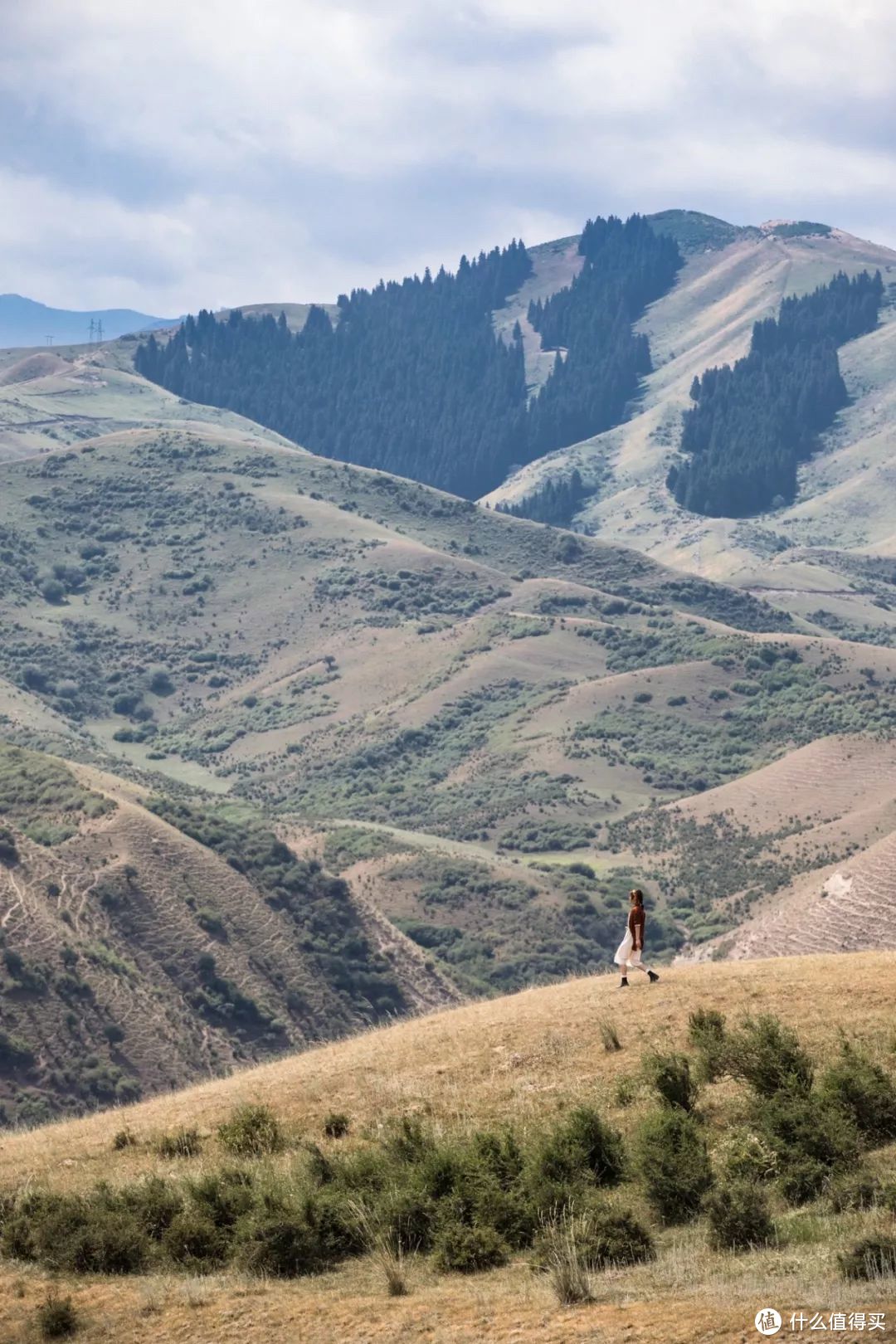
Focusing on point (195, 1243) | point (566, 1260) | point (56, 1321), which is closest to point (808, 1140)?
point (566, 1260)

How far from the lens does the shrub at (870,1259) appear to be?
1278cm

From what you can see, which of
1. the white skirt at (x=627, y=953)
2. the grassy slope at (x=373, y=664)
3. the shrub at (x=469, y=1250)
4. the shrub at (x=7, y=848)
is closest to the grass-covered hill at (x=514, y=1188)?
the shrub at (x=469, y=1250)

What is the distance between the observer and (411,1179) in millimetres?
16438

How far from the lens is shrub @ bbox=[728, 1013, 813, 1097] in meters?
17.8

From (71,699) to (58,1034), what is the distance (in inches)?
4195

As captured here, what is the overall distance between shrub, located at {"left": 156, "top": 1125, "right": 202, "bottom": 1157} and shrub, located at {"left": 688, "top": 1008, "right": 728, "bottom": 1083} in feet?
18.6

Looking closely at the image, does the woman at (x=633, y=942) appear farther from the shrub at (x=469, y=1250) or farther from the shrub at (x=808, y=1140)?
the shrub at (x=469, y=1250)

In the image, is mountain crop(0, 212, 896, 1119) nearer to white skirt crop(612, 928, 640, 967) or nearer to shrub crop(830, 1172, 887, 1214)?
white skirt crop(612, 928, 640, 967)

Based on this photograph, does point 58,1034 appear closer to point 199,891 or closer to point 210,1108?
point 199,891

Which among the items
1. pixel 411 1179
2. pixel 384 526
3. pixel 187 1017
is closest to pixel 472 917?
pixel 187 1017

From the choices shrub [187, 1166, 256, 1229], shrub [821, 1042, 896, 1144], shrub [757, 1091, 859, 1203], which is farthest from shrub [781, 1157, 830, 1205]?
shrub [187, 1166, 256, 1229]

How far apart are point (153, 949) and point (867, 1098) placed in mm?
48359

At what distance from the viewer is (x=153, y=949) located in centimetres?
6262

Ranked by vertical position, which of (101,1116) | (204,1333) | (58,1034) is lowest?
(58,1034)
